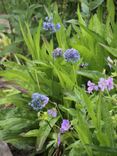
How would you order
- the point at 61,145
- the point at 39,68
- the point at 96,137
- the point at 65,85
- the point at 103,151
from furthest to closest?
the point at 39,68 → the point at 65,85 → the point at 61,145 → the point at 96,137 → the point at 103,151

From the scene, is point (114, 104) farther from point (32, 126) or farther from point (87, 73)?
point (32, 126)

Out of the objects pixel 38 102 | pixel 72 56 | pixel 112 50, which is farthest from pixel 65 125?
pixel 112 50

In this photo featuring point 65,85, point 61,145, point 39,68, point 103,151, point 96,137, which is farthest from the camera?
point 39,68

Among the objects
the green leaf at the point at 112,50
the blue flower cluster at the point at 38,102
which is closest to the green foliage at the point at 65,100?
the green leaf at the point at 112,50

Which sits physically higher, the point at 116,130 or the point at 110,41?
the point at 110,41

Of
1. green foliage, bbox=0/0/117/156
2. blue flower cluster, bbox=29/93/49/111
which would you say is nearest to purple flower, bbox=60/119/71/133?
green foliage, bbox=0/0/117/156

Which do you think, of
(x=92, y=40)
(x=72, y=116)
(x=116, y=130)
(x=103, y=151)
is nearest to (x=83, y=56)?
(x=92, y=40)

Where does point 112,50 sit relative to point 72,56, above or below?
below

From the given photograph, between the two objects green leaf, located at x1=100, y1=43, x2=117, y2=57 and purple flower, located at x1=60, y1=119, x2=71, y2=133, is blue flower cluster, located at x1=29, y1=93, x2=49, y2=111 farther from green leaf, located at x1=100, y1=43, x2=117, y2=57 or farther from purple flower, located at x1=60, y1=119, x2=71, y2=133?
green leaf, located at x1=100, y1=43, x2=117, y2=57

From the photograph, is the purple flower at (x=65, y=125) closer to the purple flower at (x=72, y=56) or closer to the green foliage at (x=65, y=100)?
the green foliage at (x=65, y=100)

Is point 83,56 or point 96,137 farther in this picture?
point 83,56

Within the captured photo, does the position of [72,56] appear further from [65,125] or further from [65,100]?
[65,100]
